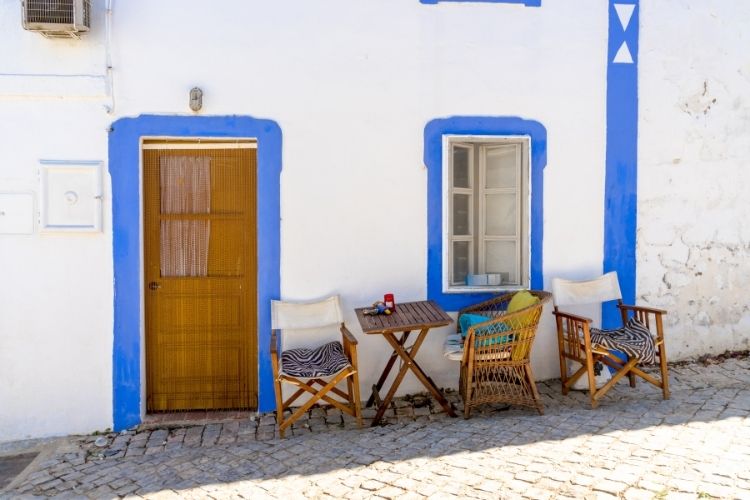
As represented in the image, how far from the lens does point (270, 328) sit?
16.9ft

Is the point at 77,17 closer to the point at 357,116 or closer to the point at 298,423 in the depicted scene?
the point at 357,116

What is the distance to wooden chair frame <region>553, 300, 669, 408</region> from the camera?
15.7ft

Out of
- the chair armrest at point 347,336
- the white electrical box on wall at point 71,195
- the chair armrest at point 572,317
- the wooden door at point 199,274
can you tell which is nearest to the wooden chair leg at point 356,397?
the chair armrest at point 347,336

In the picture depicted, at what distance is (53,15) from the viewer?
467 cm

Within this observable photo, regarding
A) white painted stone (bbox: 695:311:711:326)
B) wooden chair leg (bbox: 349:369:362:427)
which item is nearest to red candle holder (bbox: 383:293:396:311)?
wooden chair leg (bbox: 349:369:362:427)

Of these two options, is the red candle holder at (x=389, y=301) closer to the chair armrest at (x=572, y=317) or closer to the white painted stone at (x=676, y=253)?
the chair armrest at (x=572, y=317)

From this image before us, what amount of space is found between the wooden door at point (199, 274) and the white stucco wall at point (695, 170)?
12.0 ft

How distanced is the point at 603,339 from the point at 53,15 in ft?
16.4

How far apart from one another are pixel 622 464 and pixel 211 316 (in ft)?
11.2

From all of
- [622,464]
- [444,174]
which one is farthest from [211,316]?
[622,464]

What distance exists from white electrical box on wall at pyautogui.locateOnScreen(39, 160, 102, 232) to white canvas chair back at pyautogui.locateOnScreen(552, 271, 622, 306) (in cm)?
394

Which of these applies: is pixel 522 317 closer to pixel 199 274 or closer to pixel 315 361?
pixel 315 361

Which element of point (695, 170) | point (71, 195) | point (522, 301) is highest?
point (695, 170)

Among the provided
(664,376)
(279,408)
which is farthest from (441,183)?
(664,376)
